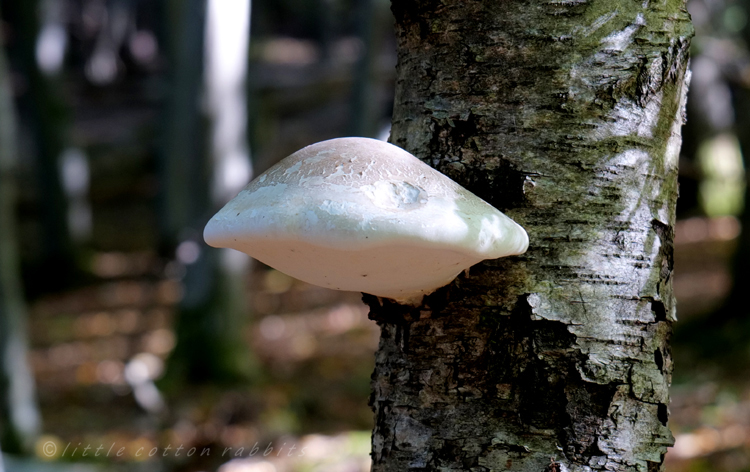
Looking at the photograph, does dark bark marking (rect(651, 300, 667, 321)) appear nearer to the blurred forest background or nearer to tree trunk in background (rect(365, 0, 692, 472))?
tree trunk in background (rect(365, 0, 692, 472))

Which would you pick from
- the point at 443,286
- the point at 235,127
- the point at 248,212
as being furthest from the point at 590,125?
the point at 235,127

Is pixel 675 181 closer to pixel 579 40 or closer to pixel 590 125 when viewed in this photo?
pixel 590 125

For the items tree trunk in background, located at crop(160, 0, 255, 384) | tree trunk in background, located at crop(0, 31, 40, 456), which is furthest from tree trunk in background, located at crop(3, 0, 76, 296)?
tree trunk in background, located at crop(0, 31, 40, 456)

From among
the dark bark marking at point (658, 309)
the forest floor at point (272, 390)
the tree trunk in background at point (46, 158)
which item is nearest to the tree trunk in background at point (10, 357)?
the forest floor at point (272, 390)

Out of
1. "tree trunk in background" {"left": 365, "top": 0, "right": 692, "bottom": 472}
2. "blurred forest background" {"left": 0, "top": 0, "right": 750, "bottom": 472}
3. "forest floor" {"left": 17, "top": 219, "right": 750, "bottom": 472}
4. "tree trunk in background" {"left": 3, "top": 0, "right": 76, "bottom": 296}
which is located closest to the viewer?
"tree trunk in background" {"left": 365, "top": 0, "right": 692, "bottom": 472}

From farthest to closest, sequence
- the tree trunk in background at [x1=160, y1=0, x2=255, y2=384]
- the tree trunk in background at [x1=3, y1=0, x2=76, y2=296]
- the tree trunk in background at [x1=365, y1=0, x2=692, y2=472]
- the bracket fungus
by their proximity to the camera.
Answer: the tree trunk in background at [x1=3, y1=0, x2=76, y2=296]
the tree trunk in background at [x1=160, y1=0, x2=255, y2=384]
the tree trunk in background at [x1=365, y1=0, x2=692, y2=472]
the bracket fungus

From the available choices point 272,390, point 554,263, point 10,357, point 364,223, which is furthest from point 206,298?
point 364,223

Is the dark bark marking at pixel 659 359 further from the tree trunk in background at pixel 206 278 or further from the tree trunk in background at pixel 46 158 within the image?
the tree trunk in background at pixel 46 158
